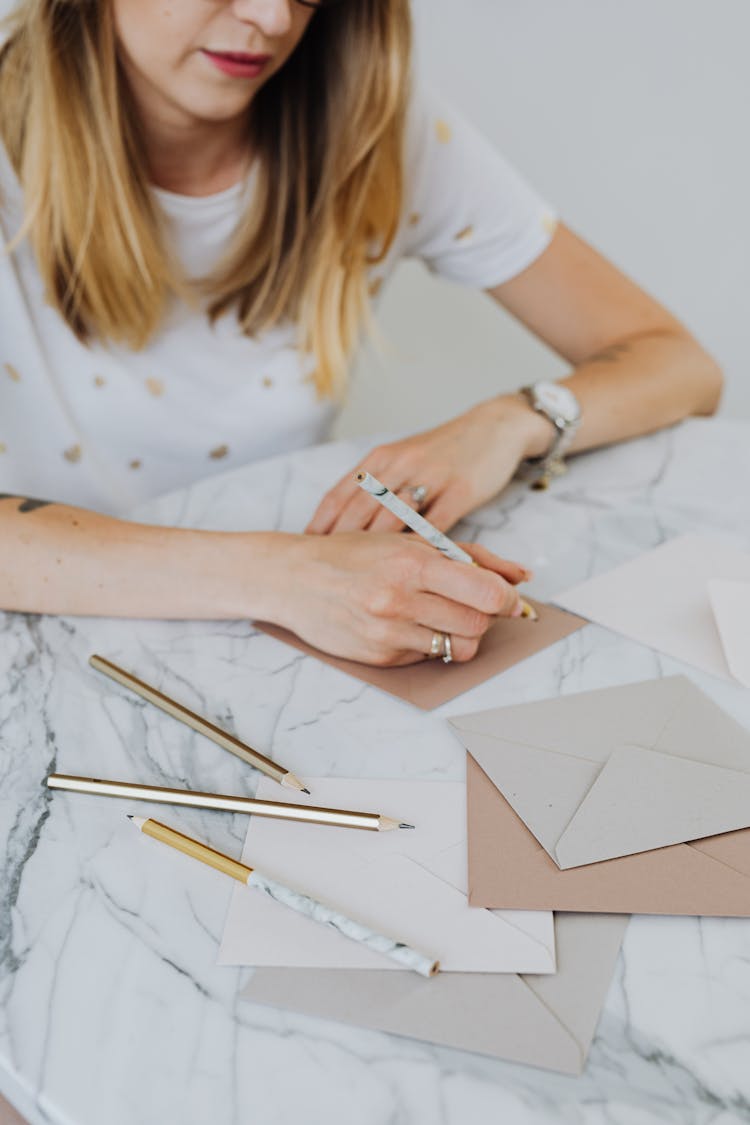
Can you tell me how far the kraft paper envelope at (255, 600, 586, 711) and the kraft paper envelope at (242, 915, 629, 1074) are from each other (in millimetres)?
216

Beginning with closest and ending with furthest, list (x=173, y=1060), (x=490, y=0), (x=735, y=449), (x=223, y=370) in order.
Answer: (x=173, y=1060), (x=735, y=449), (x=223, y=370), (x=490, y=0)

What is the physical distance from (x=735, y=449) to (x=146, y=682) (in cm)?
64

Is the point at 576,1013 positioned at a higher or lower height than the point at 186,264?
lower

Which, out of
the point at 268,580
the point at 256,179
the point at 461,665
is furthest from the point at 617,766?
the point at 256,179

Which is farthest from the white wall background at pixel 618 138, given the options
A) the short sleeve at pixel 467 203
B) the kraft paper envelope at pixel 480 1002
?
the kraft paper envelope at pixel 480 1002

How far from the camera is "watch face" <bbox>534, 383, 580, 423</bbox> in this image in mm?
980

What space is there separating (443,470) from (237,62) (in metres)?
0.40

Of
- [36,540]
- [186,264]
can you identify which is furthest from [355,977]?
[186,264]

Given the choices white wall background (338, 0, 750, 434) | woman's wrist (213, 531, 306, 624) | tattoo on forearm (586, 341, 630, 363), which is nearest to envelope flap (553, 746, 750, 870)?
woman's wrist (213, 531, 306, 624)

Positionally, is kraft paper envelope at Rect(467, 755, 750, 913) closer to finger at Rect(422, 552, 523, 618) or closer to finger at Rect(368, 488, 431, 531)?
finger at Rect(422, 552, 523, 618)

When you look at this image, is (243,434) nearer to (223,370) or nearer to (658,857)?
(223,370)

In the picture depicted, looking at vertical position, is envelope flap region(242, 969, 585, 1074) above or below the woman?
below

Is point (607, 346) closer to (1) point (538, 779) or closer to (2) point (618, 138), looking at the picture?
(1) point (538, 779)

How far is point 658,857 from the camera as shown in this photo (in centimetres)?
52
